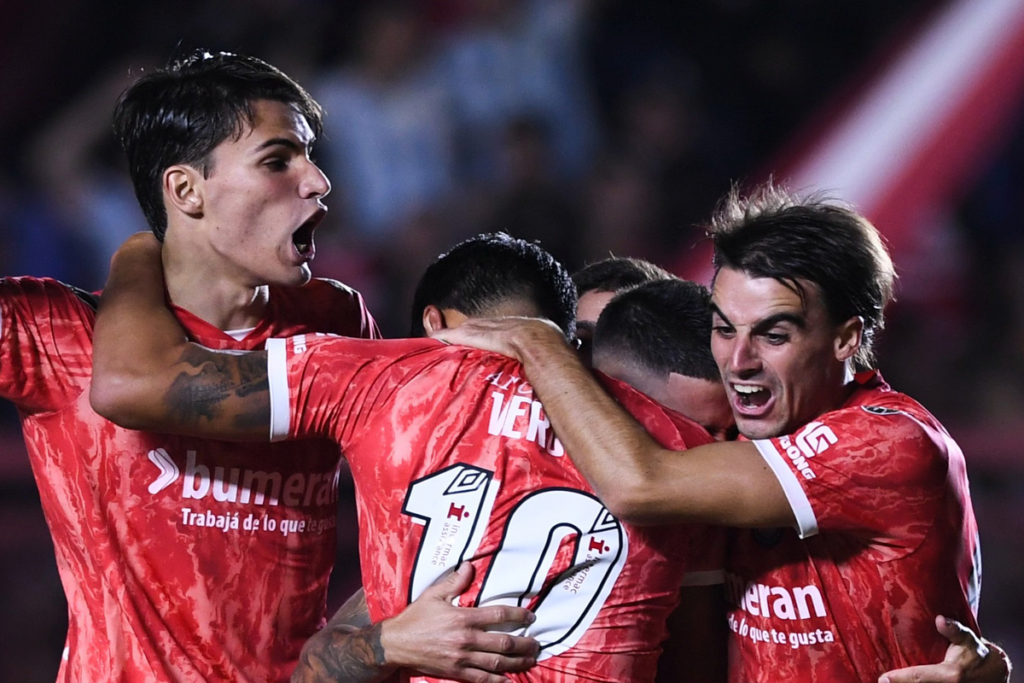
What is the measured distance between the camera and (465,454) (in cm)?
227

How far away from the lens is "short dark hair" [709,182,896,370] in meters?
2.55

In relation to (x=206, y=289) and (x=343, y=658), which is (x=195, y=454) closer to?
(x=206, y=289)

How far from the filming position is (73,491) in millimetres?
2559

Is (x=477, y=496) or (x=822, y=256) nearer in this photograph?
(x=477, y=496)

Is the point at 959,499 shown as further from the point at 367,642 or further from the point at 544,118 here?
the point at 544,118

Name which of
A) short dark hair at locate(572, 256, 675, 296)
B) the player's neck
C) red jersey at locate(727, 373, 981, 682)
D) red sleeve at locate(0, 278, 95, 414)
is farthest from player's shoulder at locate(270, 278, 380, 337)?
red jersey at locate(727, 373, 981, 682)

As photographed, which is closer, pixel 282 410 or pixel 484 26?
pixel 282 410

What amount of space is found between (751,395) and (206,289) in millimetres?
1233

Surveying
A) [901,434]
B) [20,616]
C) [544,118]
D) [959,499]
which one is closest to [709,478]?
[901,434]

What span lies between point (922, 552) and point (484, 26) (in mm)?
6034

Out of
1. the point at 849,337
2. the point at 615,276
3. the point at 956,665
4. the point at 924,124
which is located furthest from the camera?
the point at 924,124

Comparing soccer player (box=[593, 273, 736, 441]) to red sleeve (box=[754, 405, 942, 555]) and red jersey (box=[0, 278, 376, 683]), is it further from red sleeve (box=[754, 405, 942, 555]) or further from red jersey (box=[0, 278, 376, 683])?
red jersey (box=[0, 278, 376, 683])

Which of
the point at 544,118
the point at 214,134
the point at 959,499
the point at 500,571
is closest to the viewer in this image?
the point at 500,571

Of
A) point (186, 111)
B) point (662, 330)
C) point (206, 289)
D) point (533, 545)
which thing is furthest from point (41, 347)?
point (662, 330)
